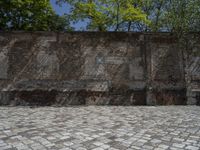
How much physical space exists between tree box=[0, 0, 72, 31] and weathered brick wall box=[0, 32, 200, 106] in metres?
11.2

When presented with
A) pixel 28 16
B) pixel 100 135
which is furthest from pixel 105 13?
pixel 100 135

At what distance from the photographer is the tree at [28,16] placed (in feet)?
76.1

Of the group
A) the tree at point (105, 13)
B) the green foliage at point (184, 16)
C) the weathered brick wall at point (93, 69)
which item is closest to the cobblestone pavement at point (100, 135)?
the weathered brick wall at point (93, 69)

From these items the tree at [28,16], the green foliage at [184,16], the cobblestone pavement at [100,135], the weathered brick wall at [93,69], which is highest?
the tree at [28,16]

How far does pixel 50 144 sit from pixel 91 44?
29.0 ft

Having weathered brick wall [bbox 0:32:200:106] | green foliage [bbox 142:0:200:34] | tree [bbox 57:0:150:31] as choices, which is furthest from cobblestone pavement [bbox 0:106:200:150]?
tree [bbox 57:0:150:31]

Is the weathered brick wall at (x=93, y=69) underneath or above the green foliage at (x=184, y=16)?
underneath

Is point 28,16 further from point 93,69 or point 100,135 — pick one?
point 100,135

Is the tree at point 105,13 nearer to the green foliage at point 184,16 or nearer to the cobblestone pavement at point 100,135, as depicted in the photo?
the green foliage at point 184,16

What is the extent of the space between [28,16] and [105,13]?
7778 mm

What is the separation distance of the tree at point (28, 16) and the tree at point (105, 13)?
2.58 m

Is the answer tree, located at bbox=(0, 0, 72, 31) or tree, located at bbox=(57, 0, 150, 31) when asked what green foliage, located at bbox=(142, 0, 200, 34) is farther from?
tree, located at bbox=(0, 0, 72, 31)

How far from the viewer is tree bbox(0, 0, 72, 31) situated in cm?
2320

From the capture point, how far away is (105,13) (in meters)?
22.1
